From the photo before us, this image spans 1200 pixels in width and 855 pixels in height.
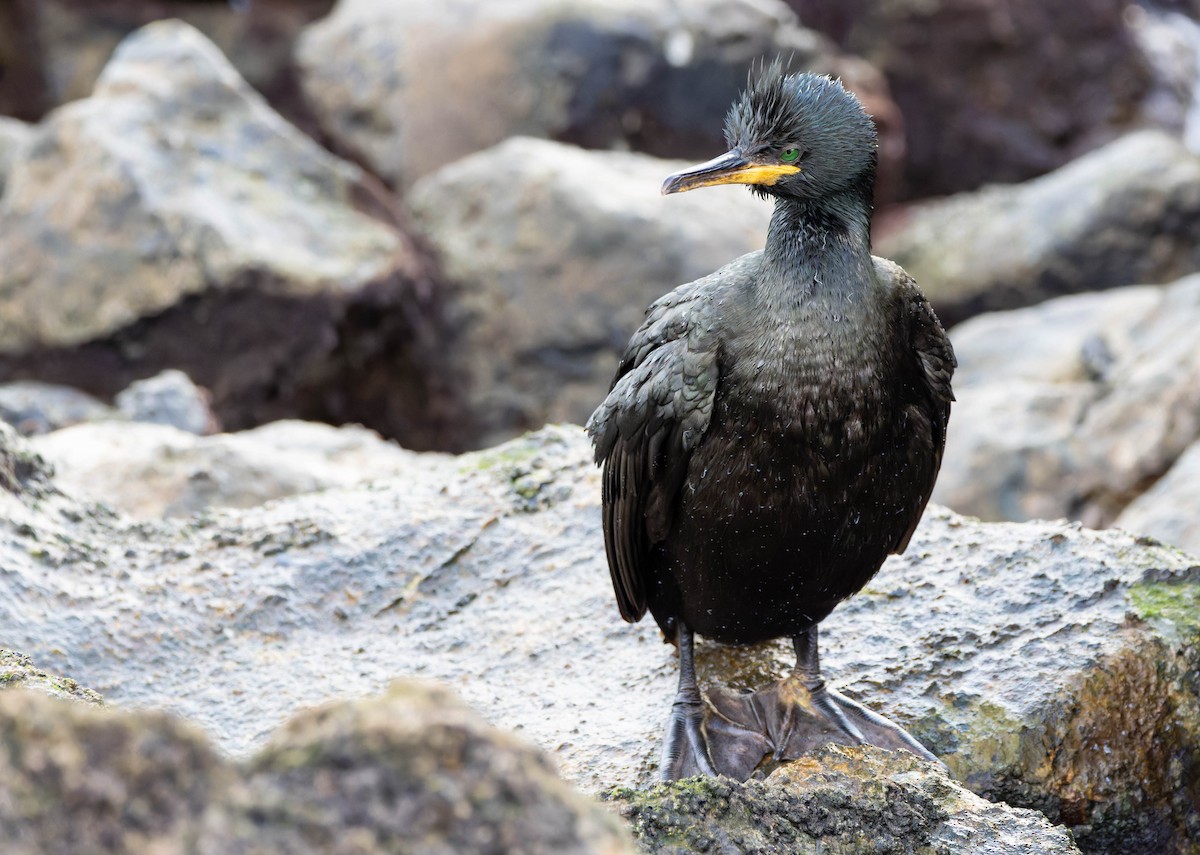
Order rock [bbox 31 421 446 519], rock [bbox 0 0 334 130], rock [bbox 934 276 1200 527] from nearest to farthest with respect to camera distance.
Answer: rock [bbox 31 421 446 519] → rock [bbox 934 276 1200 527] → rock [bbox 0 0 334 130]

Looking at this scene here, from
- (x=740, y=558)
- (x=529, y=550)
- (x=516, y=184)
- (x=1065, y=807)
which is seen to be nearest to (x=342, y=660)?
(x=529, y=550)

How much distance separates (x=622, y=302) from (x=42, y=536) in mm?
5138

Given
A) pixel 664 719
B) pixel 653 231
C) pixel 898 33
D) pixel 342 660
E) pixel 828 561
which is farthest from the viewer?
pixel 898 33

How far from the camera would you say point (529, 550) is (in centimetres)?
491

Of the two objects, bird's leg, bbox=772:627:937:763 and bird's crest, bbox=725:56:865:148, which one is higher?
bird's crest, bbox=725:56:865:148

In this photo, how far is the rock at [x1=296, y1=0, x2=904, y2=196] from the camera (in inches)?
452

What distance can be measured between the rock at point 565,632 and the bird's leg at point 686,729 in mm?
81

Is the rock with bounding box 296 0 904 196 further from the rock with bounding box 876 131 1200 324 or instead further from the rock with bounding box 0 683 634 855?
the rock with bounding box 0 683 634 855

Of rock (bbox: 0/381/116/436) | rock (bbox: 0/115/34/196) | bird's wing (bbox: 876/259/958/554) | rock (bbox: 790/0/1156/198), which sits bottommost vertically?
rock (bbox: 0/381/116/436)

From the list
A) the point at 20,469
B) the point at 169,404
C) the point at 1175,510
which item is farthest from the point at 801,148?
the point at 169,404

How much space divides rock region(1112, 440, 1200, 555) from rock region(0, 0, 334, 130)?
10.0 meters

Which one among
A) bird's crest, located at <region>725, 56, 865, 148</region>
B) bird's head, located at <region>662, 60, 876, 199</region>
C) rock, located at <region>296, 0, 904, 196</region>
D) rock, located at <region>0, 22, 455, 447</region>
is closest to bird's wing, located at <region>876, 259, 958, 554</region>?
bird's head, located at <region>662, 60, 876, 199</region>

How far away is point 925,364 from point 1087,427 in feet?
14.7

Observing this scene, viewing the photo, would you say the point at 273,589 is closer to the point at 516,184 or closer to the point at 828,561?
the point at 828,561
